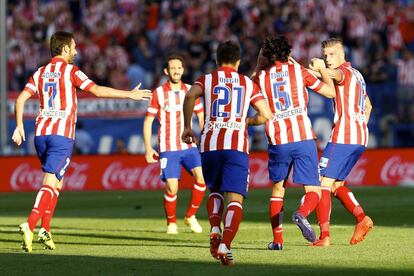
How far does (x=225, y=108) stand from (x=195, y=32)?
20598mm

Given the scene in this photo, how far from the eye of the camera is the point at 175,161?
17000 millimetres

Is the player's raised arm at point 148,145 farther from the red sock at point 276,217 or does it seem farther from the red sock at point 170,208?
the red sock at point 276,217

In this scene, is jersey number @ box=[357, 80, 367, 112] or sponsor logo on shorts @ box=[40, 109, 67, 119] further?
jersey number @ box=[357, 80, 367, 112]

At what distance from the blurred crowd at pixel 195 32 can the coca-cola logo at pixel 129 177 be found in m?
3.81

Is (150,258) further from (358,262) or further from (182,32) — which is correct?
(182,32)

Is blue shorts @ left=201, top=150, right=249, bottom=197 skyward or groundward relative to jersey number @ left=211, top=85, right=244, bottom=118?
groundward

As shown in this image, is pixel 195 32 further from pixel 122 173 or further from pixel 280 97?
pixel 280 97

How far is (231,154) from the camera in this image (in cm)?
1191

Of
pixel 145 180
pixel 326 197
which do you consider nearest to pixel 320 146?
pixel 145 180

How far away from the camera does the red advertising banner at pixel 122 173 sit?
26.9 m

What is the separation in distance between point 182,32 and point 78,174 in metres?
6.69

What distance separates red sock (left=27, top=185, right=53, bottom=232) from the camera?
1344 centimetres

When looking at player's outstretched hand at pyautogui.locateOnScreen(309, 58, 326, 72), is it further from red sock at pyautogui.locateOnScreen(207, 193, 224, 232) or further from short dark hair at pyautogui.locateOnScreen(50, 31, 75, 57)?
short dark hair at pyautogui.locateOnScreen(50, 31, 75, 57)

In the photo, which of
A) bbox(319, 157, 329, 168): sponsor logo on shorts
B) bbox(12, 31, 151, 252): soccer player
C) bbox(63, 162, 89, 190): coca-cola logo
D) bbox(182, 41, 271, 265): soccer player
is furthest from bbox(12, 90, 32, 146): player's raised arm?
bbox(63, 162, 89, 190): coca-cola logo
